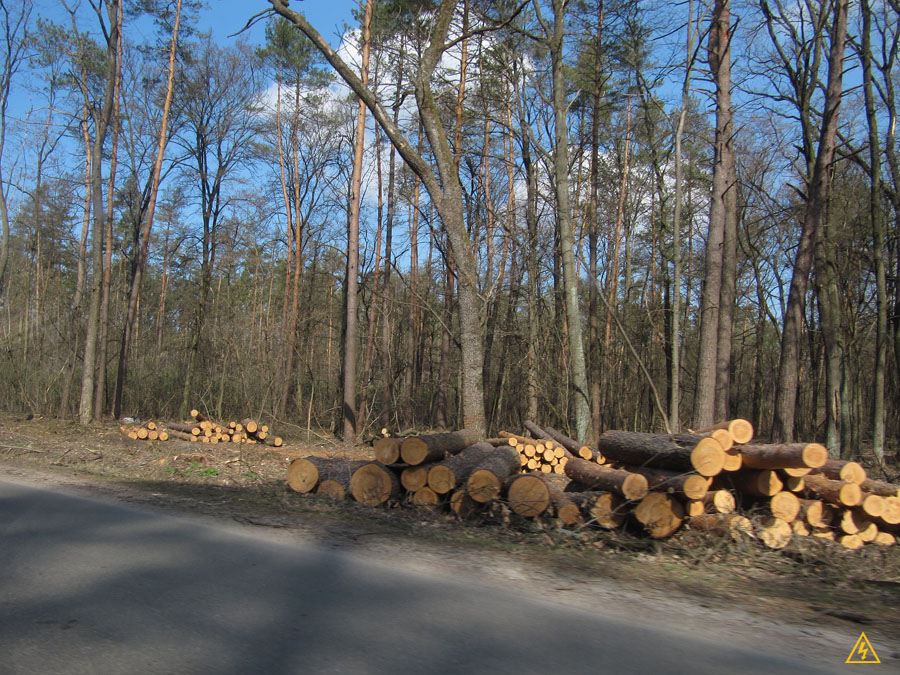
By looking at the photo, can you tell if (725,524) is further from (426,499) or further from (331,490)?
(331,490)

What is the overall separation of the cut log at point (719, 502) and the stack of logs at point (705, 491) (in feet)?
0.04

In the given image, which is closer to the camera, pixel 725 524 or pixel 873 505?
pixel 725 524

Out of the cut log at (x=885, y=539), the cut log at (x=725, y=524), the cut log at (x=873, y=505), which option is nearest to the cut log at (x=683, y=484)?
the cut log at (x=725, y=524)

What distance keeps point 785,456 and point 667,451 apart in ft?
3.99

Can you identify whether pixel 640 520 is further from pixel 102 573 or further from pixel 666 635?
pixel 102 573

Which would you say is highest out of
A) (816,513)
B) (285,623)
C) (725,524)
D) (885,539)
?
(816,513)

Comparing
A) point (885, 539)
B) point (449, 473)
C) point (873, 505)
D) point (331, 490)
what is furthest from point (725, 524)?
point (331, 490)

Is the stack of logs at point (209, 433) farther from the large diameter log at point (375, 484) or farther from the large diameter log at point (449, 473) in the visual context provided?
the large diameter log at point (449, 473)

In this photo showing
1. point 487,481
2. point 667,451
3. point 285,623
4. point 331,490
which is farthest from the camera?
point 331,490

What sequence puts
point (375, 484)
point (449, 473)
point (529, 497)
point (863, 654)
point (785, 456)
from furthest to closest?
point (375, 484)
point (449, 473)
point (529, 497)
point (785, 456)
point (863, 654)

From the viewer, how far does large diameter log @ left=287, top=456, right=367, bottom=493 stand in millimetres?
9430

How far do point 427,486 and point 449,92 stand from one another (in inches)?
661

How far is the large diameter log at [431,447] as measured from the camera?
884 cm

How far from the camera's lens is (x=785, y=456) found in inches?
268
